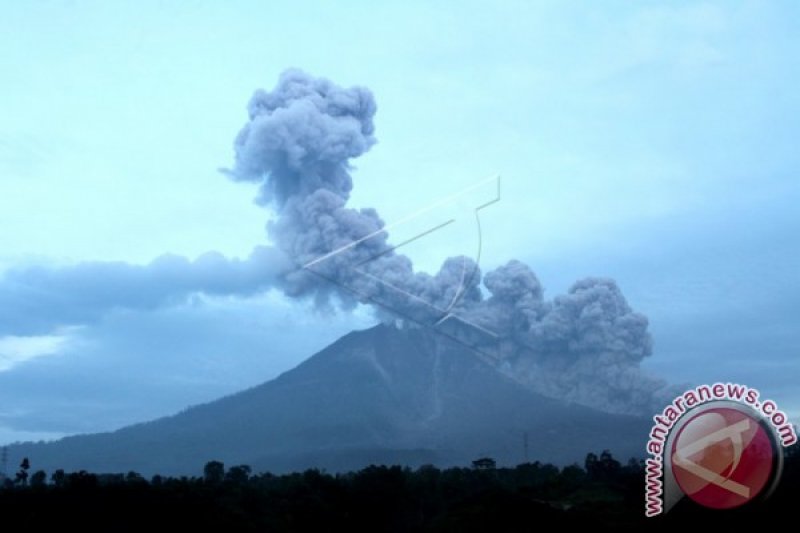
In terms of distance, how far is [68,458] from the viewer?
Result: 7210 inches

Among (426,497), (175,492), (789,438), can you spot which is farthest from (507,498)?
(789,438)

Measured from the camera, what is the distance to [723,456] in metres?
19.6

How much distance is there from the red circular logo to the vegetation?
1026 cm

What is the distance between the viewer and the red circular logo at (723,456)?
735 inches

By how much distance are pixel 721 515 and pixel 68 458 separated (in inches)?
6553

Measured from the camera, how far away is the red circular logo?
18.7 meters

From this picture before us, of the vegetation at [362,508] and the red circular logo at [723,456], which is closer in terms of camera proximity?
the red circular logo at [723,456]

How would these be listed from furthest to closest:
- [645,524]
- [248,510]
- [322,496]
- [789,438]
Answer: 1. [322,496]
2. [248,510]
3. [645,524]
4. [789,438]

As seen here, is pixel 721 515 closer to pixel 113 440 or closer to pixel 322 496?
pixel 322 496

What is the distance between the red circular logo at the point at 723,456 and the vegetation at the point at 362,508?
1026 cm

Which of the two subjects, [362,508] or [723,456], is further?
[362,508]

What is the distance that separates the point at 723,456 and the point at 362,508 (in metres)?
27.2

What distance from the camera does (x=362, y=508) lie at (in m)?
45.2

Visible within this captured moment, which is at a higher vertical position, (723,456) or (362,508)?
(362,508)
